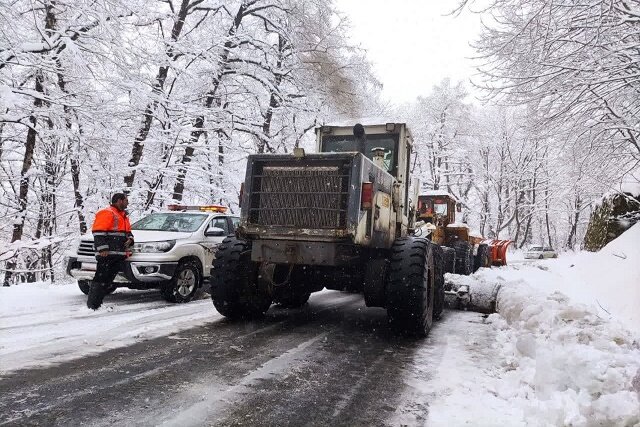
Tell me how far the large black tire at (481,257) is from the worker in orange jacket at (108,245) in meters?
13.7

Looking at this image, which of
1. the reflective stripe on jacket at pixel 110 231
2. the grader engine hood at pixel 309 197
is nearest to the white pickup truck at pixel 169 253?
the reflective stripe on jacket at pixel 110 231

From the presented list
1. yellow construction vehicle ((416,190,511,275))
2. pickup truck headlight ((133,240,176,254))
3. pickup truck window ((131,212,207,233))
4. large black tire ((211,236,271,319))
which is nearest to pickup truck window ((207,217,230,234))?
pickup truck window ((131,212,207,233))

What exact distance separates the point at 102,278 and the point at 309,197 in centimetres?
338

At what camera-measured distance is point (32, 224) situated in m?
16.3

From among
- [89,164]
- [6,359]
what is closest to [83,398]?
[6,359]

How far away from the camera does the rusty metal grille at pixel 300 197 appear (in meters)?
5.66

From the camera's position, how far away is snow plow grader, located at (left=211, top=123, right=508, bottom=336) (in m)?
5.57

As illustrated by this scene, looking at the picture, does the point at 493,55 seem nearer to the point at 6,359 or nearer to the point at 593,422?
the point at 593,422

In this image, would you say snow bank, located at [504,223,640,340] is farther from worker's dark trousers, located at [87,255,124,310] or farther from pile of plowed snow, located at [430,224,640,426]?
worker's dark trousers, located at [87,255,124,310]

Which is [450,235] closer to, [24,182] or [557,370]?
[557,370]

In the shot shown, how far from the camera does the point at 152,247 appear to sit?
786 centimetres

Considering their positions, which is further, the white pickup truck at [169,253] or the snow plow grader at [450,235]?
the snow plow grader at [450,235]

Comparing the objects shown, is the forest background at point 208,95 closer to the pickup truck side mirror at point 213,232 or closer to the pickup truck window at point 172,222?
the pickup truck window at point 172,222

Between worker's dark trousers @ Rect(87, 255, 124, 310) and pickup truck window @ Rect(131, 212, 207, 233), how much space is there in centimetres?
171
